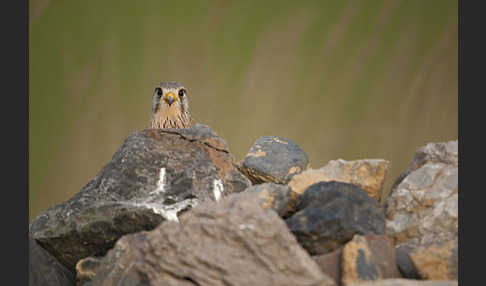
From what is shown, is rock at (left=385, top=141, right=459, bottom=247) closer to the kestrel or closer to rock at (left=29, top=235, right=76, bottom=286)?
rock at (left=29, top=235, right=76, bottom=286)

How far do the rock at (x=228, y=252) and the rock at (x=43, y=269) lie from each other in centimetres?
75

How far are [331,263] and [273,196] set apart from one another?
0.39 meters

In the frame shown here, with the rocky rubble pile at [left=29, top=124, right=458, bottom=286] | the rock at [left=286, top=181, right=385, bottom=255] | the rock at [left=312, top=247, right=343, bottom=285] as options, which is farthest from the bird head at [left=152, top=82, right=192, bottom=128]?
the rock at [left=312, top=247, right=343, bottom=285]

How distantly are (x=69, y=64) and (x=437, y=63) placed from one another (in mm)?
2511

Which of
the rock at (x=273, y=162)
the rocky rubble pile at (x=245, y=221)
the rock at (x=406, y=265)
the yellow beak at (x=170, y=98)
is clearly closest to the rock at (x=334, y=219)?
the rocky rubble pile at (x=245, y=221)

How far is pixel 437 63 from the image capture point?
9.93 ft

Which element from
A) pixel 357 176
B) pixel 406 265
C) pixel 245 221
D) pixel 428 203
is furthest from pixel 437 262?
pixel 245 221

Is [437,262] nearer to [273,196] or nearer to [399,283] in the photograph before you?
[399,283]

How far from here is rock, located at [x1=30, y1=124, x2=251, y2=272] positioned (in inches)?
78.3

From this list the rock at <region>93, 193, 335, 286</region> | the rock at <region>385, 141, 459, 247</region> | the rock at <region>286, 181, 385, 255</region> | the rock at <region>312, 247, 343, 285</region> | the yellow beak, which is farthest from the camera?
the yellow beak

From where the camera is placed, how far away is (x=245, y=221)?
4.84ft

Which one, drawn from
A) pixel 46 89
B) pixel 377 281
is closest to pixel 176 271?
pixel 377 281

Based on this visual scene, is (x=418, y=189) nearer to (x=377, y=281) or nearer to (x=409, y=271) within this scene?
(x=409, y=271)

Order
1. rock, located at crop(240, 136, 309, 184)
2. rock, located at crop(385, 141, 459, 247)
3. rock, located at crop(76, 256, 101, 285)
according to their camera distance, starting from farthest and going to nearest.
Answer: rock, located at crop(240, 136, 309, 184) → rock, located at crop(76, 256, 101, 285) → rock, located at crop(385, 141, 459, 247)
